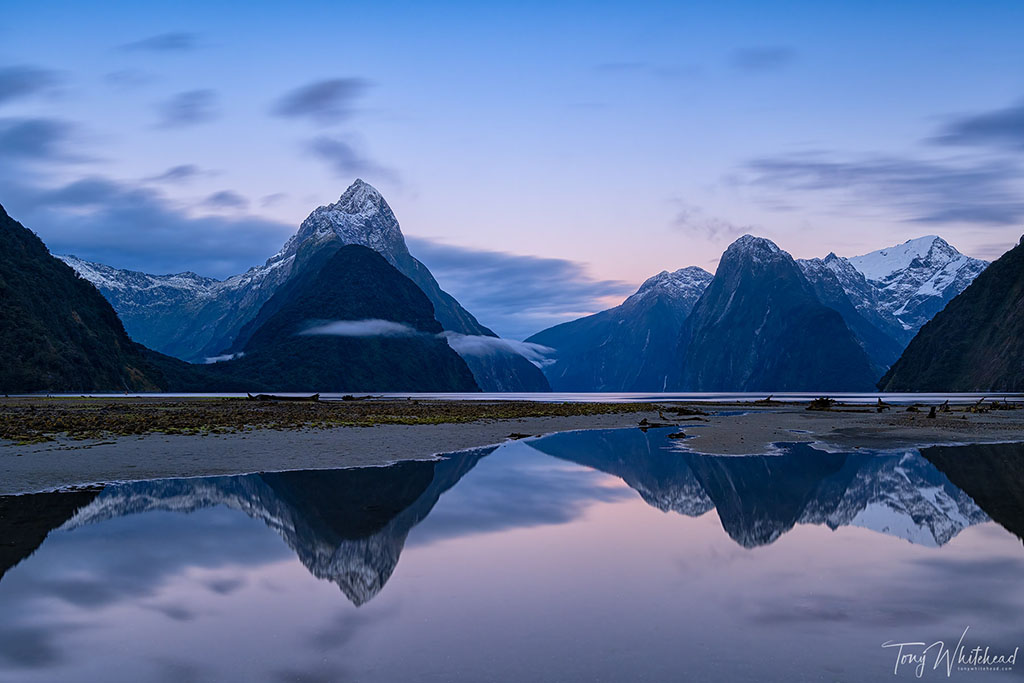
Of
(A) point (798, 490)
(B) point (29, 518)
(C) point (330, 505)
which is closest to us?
(B) point (29, 518)

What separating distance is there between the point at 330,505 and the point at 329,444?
19250 millimetres

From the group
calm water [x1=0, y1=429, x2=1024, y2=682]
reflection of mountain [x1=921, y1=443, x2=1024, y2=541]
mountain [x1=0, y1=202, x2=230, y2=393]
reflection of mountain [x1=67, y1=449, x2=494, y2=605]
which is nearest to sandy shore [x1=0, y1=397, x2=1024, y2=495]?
reflection of mountain [x1=67, y1=449, x2=494, y2=605]

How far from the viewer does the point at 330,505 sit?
22281 mm

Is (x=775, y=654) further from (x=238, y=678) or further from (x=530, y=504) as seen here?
(x=530, y=504)

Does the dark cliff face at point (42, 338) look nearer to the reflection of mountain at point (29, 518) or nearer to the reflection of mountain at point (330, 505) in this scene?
the reflection of mountain at point (330, 505)

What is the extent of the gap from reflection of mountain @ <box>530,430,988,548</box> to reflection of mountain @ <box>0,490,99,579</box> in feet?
54.1

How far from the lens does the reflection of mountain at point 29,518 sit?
52.0 ft

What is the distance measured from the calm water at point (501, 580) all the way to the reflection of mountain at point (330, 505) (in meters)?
0.12

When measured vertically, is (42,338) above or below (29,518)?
above

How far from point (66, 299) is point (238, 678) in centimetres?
22142

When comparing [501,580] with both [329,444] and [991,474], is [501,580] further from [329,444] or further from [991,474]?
[329,444]

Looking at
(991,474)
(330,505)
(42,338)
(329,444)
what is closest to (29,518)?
(330,505)

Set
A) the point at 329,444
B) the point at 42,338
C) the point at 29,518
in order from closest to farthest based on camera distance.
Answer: the point at 29,518
the point at 329,444
the point at 42,338

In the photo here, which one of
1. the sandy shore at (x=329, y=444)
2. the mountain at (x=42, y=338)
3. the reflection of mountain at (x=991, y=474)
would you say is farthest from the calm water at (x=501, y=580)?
the mountain at (x=42, y=338)
